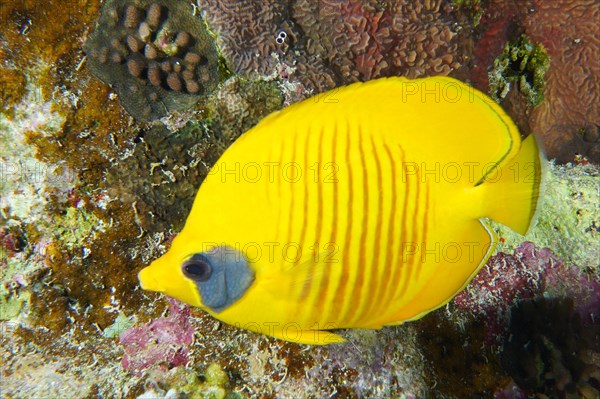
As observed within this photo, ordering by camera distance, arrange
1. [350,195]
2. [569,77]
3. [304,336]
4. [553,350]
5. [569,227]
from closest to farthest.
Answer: [350,195]
[304,336]
[553,350]
[569,227]
[569,77]

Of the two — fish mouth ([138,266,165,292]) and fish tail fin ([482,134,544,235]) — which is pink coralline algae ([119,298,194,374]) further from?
fish tail fin ([482,134,544,235])

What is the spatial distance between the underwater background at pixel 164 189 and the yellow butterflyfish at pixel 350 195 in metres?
0.87

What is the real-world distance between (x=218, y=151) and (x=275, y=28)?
0.72 m

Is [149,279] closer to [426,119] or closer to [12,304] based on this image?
[426,119]

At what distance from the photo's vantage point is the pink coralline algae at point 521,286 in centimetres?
224

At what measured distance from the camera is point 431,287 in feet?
3.91

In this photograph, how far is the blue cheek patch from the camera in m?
1.11

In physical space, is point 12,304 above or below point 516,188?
below

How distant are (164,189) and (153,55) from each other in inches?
26.3

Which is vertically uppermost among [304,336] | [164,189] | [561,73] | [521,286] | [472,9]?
[472,9]

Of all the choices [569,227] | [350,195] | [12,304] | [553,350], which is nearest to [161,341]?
[12,304]

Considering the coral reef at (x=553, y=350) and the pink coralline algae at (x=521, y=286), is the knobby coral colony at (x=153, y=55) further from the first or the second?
the coral reef at (x=553, y=350)

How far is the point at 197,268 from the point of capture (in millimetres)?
1121

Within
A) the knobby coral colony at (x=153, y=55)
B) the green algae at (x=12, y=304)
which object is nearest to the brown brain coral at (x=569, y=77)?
the knobby coral colony at (x=153, y=55)
